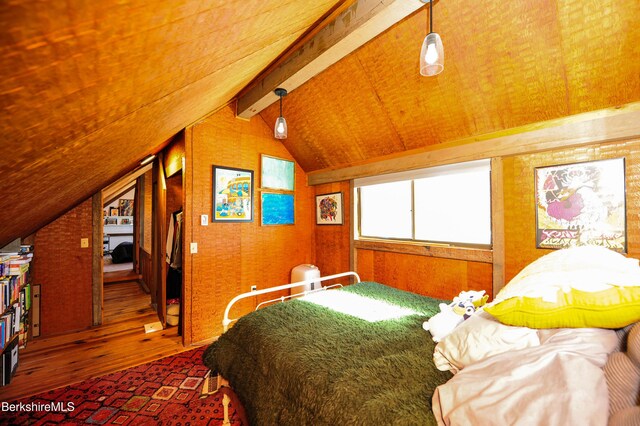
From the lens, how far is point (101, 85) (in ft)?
2.26

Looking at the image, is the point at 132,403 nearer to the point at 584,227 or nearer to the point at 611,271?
the point at 611,271

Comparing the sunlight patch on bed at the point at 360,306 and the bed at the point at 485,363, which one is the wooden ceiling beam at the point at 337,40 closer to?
the bed at the point at 485,363

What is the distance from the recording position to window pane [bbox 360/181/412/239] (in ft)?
10.8

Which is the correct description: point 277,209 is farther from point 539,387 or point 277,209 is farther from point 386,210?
point 539,387

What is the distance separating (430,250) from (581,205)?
3.98 ft

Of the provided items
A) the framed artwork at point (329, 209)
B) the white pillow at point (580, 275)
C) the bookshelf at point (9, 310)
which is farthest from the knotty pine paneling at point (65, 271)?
the white pillow at point (580, 275)

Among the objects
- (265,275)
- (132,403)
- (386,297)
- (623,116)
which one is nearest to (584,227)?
(623,116)

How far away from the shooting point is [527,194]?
2.18 metres

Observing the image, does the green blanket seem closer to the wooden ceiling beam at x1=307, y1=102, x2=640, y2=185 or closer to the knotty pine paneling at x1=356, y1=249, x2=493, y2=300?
the knotty pine paneling at x1=356, y1=249, x2=493, y2=300

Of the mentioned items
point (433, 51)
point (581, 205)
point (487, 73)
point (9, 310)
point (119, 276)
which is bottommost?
point (119, 276)

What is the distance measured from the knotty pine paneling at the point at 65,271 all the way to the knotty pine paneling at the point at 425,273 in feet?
11.8

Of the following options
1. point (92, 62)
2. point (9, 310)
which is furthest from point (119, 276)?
point (92, 62)

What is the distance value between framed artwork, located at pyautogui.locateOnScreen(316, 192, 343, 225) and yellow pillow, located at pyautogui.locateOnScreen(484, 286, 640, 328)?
8.89ft

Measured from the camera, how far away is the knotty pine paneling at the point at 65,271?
325 centimetres
